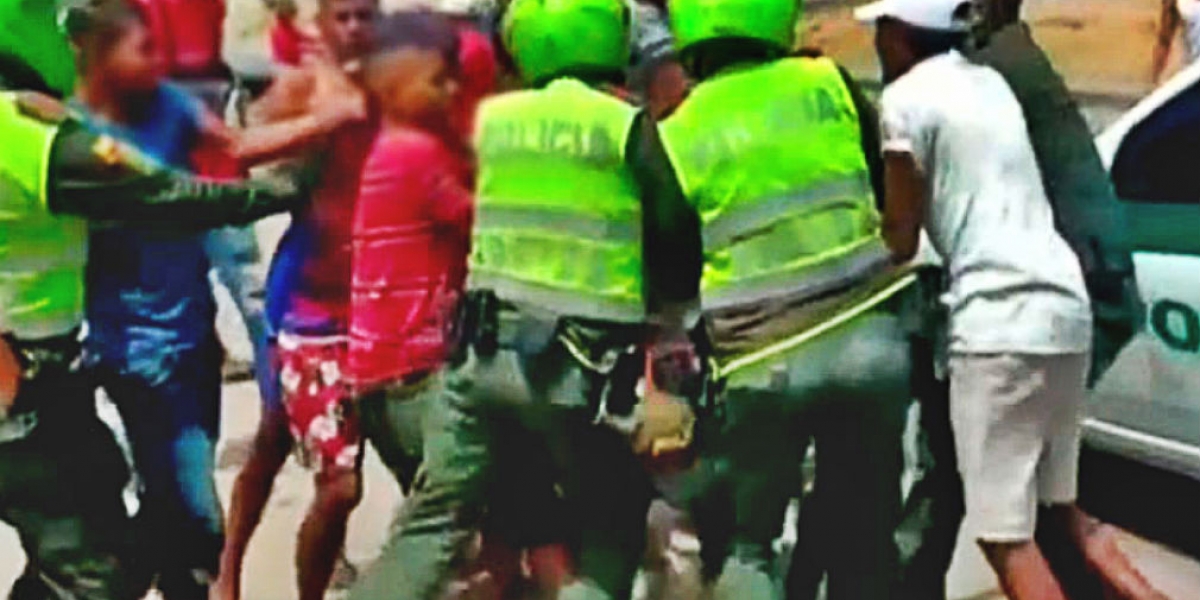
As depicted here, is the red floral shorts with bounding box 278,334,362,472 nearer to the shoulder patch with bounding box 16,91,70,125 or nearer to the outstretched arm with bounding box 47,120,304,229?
the outstretched arm with bounding box 47,120,304,229

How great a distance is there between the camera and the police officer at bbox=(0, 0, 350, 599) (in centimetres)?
321

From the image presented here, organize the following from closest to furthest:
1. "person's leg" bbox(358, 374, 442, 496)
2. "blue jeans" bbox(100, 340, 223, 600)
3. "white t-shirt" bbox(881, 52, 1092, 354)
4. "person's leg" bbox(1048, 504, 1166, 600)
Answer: "white t-shirt" bbox(881, 52, 1092, 354) → "person's leg" bbox(1048, 504, 1166, 600) → "person's leg" bbox(358, 374, 442, 496) → "blue jeans" bbox(100, 340, 223, 600)

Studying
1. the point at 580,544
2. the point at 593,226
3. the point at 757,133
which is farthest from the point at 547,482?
the point at 757,133

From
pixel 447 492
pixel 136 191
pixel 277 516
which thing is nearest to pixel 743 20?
pixel 447 492

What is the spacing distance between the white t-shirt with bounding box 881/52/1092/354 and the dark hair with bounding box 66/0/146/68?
105cm

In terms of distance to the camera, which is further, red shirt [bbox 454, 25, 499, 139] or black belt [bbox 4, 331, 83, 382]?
black belt [bbox 4, 331, 83, 382]

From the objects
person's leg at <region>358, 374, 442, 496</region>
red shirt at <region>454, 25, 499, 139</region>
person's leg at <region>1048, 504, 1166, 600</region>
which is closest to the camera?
person's leg at <region>1048, 504, 1166, 600</region>

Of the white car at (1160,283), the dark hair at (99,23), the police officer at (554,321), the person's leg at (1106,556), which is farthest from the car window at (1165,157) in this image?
the dark hair at (99,23)

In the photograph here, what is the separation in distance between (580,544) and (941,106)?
80 centimetres

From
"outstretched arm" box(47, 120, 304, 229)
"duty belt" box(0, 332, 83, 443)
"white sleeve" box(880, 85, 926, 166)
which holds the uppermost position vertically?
"white sleeve" box(880, 85, 926, 166)

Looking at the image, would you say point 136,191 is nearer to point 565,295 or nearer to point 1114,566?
point 565,295

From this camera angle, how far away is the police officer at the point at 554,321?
3.07 m

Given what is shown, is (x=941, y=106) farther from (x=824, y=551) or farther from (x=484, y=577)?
(x=484, y=577)

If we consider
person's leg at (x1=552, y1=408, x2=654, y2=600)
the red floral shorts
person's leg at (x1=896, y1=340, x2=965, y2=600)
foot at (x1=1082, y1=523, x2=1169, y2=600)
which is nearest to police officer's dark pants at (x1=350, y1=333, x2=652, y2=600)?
person's leg at (x1=552, y1=408, x2=654, y2=600)
